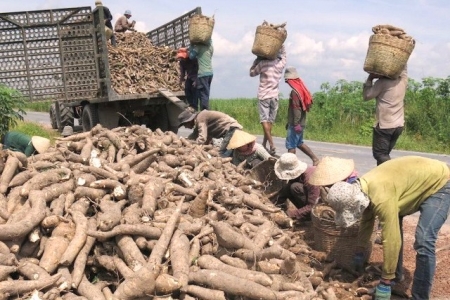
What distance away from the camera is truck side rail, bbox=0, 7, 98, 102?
9.16 meters

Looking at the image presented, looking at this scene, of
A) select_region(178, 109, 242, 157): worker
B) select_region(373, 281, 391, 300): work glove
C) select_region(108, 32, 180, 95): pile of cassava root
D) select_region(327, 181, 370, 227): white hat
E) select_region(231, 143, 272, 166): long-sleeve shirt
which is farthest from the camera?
select_region(108, 32, 180, 95): pile of cassava root

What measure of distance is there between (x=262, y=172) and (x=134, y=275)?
3418 millimetres

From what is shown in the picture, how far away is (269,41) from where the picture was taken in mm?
8156

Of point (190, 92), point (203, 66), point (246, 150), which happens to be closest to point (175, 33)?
point (190, 92)

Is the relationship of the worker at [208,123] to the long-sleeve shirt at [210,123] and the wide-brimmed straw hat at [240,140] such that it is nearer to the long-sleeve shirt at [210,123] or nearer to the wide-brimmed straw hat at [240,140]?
the long-sleeve shirt at [210,123]

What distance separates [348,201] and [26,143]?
4.41 metres

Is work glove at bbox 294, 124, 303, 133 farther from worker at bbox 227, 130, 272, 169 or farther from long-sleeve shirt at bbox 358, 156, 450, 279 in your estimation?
long-sleeve shirt at bbox 358, 156, 450, 279

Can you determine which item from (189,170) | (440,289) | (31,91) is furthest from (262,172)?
(31,91)

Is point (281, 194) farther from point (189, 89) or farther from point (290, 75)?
point (189, 89)

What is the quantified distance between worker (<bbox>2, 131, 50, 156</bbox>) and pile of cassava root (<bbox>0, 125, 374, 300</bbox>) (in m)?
0.53

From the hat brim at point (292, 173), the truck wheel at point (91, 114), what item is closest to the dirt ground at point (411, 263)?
the hat brim at point (292, 173)

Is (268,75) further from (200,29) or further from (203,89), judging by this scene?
(200,29)

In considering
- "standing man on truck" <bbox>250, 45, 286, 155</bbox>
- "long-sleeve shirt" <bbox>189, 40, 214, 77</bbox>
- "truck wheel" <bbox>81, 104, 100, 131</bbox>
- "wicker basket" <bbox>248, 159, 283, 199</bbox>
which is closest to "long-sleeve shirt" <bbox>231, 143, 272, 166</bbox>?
"wicker basket" <bbox>248, 159, 283, 199</bbox>

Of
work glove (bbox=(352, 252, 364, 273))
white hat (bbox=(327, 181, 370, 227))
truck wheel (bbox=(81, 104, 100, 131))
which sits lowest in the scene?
work glove (bbox=(352, 252, 364, 273))
